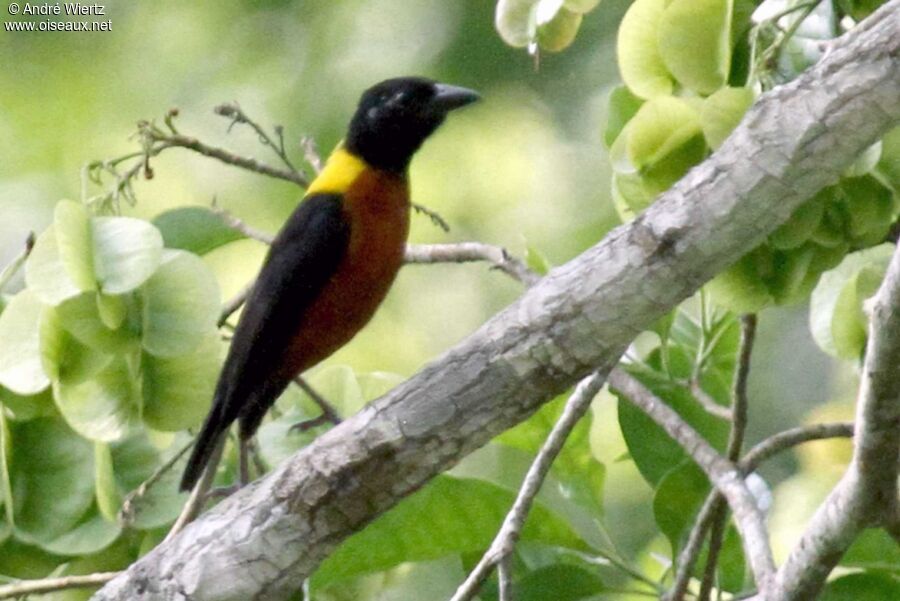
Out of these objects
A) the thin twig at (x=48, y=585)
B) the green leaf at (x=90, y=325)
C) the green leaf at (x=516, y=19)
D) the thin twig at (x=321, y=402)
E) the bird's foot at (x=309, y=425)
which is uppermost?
the green leaf at (x=516, y=19)

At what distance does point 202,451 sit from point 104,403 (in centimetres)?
31

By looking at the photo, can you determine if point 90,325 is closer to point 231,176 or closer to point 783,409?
point 231,176

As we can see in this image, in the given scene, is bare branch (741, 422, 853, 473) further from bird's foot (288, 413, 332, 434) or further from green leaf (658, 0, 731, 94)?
bird's foot (288, 413, 332, 434)

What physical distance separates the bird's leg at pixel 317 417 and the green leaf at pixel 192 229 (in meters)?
0.35

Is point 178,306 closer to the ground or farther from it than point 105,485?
farther from it

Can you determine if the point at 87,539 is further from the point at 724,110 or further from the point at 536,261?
the point at 724,110

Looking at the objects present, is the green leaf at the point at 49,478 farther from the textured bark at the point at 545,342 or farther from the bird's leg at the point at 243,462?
the textured bark at the point at 545,342

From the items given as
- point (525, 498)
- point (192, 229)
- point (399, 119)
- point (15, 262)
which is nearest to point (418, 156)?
point (399, 119)

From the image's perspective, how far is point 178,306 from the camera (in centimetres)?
236

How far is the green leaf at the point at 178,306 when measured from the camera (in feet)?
7.74

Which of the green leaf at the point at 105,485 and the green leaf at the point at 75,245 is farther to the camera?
the green leaf at the point at 105,485

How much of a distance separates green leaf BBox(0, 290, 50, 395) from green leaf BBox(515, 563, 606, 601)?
909 mm

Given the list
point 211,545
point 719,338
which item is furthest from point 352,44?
point 211,545

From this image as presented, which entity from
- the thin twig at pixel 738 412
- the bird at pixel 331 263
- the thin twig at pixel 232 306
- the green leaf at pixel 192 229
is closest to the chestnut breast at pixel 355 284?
the bird at pixel 331 263
